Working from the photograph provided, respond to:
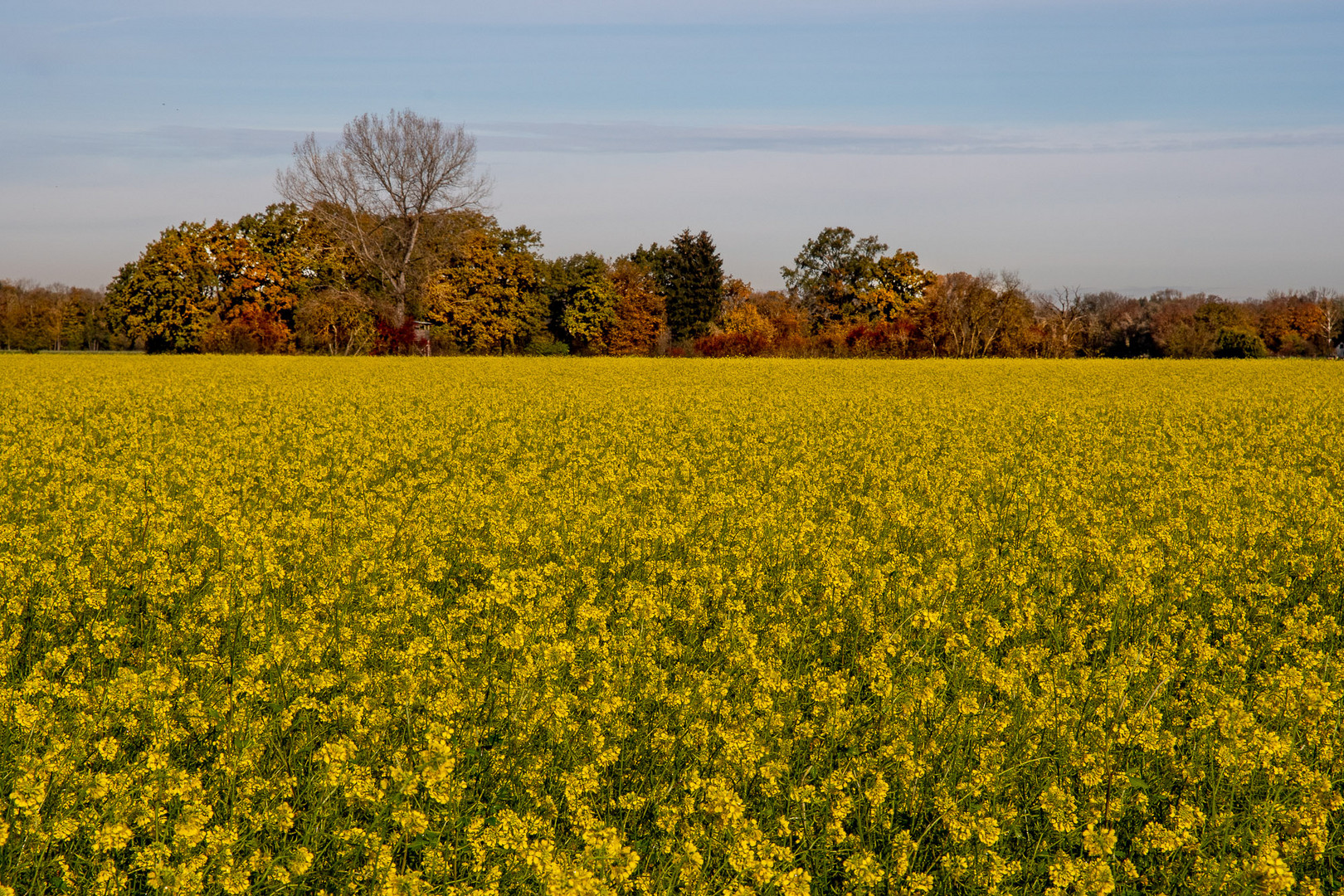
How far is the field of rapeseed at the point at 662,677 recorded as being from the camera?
3506 millimetres

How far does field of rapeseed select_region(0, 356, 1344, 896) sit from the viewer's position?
3.51 m

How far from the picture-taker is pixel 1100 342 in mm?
73750

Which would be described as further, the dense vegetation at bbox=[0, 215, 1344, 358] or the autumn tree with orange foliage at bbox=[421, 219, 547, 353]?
the autumn tree with orange foliage at bbox=[421, 219, 547, 353]

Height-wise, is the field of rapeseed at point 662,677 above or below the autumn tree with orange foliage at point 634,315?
below

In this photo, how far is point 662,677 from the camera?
4652mm

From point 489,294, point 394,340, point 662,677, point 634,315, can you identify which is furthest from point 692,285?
point 662,677

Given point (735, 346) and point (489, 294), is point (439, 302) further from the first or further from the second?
point (735, 346)

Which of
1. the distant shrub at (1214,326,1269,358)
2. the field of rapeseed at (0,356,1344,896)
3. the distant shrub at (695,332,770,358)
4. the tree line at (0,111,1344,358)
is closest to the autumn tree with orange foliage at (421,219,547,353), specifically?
the tree line at (0,111,1344,358)

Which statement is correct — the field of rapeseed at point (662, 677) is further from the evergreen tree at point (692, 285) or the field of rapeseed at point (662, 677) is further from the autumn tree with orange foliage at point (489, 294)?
the evergreen tree at point (692, 285)

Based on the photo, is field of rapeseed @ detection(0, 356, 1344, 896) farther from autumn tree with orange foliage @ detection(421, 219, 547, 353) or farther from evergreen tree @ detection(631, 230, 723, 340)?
evergreen tree @ detection(631, 230, 723, 340)

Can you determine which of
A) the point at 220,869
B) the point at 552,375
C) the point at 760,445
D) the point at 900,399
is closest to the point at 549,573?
the point at 220,869

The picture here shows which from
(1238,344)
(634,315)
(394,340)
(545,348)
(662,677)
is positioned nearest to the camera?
(662,677)

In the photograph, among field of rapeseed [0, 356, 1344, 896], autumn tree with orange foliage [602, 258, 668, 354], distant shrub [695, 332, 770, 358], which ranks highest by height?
autumn tree with orange foliage [602, 258, 668, 354]

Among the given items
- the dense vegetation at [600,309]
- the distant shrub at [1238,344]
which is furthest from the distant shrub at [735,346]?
the distant shrub at [1238,344]
